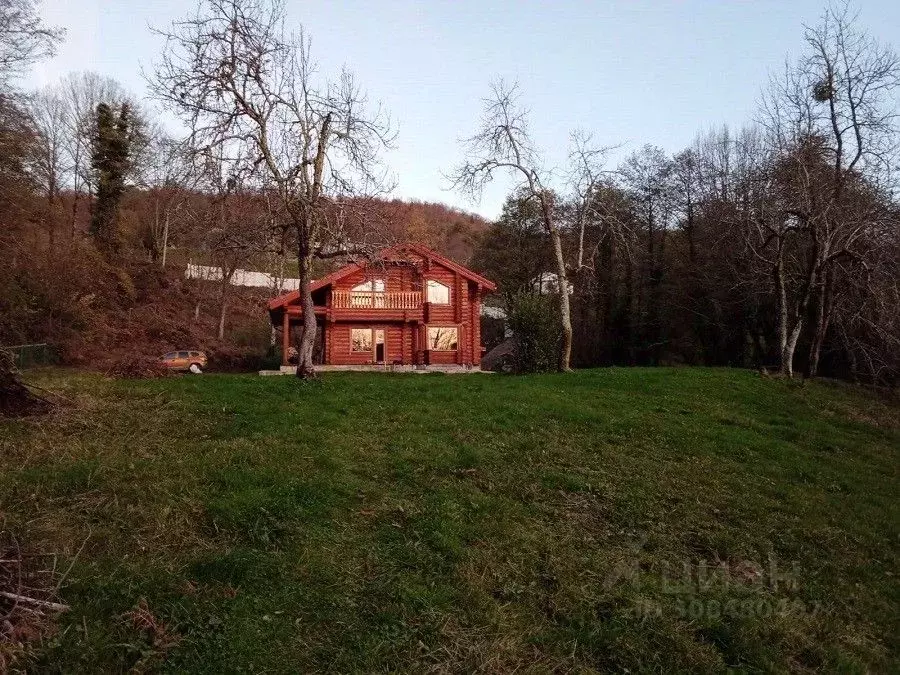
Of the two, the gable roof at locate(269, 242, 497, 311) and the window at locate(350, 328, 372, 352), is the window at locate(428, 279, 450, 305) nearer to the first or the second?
the gable roof at locate(269, 242, 497, 311)

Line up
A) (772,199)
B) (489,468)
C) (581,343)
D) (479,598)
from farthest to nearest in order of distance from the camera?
(581,343) < (772,199) < (489,468) < (479,598)

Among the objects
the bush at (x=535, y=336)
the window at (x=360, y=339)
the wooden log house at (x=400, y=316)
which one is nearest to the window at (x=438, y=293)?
the wooden log house at (x=400, y=316)

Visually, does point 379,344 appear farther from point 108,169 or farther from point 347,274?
point 108,169

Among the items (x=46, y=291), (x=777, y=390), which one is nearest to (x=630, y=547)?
(x=777, y=390)

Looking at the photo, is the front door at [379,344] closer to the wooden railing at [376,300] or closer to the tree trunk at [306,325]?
the wooden railing at [376,300]

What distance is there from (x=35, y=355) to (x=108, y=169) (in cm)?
1697

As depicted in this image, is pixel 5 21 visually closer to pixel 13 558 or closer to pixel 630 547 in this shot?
pixel 13 558

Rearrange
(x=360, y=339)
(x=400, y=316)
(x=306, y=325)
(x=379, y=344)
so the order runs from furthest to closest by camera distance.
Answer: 1. (x=379, y=344)
2. (x=360, y=339)
3. (x=400, y=316)
4. (x=306, y=325)

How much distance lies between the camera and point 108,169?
3934 centimetres

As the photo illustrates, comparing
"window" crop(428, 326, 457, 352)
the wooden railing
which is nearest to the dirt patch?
the wooden railing

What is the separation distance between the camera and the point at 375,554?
5.04 m

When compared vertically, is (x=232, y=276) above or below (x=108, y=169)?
below

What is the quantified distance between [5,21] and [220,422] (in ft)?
53.7

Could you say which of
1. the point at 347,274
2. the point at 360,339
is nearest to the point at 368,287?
the point at 347,274
